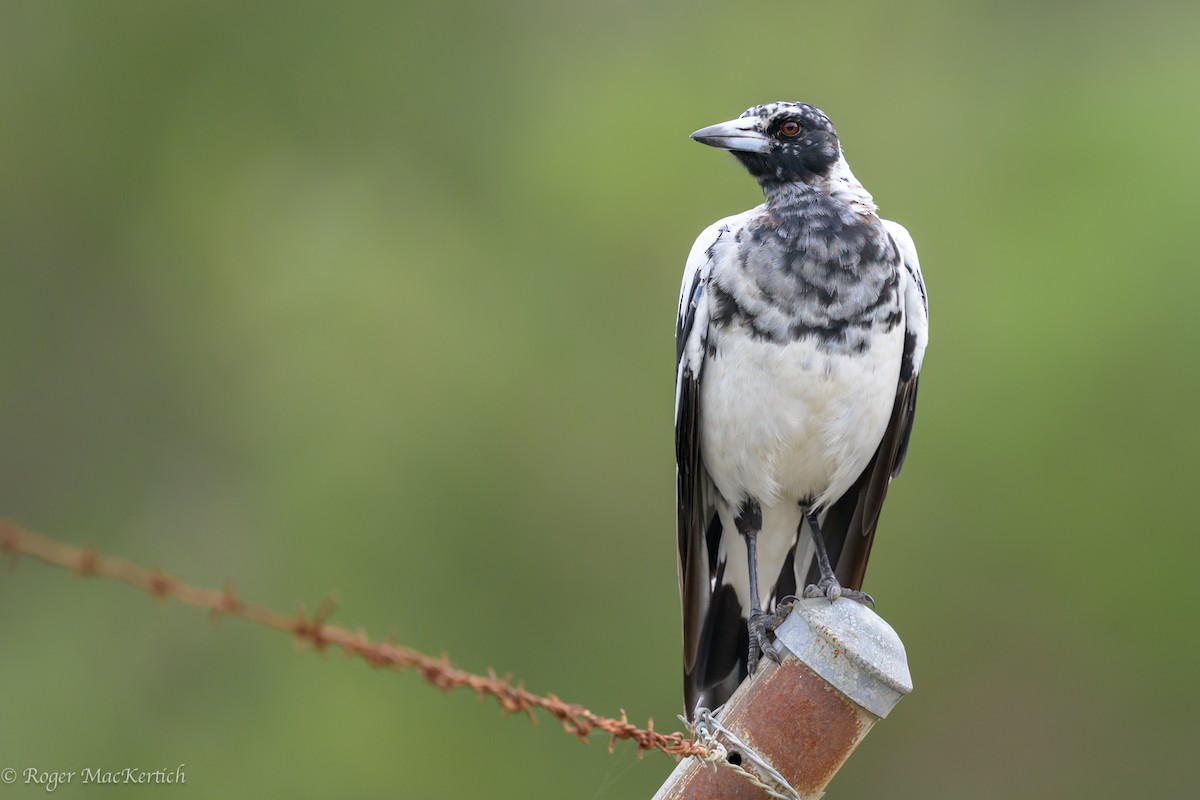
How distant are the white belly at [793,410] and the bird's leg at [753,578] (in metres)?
0.10

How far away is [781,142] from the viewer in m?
3.19

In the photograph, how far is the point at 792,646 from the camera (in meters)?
1.95

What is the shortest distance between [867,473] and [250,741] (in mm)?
3592

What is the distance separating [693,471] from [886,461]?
1.38 ft

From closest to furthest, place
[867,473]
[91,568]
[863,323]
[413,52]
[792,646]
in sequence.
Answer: [91,568] < [792,646] < [863,323] < [867,473] < [413,52]

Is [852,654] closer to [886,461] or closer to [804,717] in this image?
[804,717]

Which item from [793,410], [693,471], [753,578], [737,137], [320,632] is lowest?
[753,578]

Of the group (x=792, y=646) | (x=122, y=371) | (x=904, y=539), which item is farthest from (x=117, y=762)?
(x=792, y=646)

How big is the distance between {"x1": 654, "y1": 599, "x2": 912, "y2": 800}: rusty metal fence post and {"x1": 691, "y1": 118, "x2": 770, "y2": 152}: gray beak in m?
1.53

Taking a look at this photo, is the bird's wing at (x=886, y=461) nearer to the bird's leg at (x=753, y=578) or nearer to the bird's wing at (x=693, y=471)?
the bird's leg at (x=753, y=578)

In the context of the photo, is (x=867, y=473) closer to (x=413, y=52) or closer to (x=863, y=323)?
(x=863, y=323)

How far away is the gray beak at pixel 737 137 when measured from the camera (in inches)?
126

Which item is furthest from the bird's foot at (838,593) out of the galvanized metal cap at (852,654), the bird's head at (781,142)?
the bird's head at (781,142)

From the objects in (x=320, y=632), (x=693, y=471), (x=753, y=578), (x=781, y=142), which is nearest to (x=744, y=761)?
(x=320, y=632)
